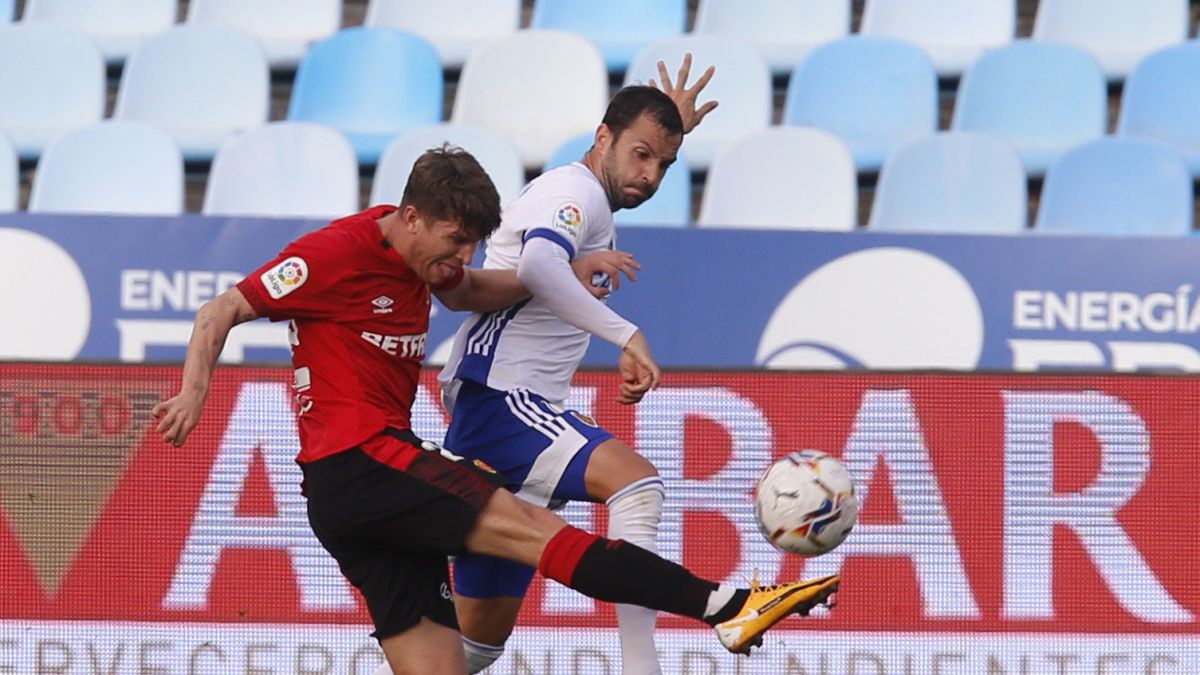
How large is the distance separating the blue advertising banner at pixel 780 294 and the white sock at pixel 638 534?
2448 mm

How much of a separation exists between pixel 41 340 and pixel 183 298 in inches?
23.1

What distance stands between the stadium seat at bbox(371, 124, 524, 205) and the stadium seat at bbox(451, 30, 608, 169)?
1.85 feet

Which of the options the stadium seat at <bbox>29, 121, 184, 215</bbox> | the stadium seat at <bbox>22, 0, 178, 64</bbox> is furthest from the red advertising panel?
the stadium seat at <bbox>22, 0, 178, 64</bbox>

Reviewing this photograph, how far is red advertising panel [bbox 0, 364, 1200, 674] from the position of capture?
5.17m

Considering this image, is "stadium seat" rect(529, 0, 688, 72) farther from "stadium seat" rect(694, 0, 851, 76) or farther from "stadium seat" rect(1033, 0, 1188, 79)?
"stadium seat" rect(1033, 0, 1188, 79)

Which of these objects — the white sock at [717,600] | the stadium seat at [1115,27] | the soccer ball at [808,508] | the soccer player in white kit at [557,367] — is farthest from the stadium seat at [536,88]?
the white sock at [717,600]

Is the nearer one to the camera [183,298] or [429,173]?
[429,173]

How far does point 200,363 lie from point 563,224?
937 mm

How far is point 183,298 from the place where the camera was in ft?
21.3

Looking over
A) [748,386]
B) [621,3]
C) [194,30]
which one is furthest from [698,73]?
[748,386]

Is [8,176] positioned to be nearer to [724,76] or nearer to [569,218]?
[724,76]

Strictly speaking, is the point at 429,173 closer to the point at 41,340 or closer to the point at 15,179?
the point at 41,340

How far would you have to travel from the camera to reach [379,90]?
27.3 ft

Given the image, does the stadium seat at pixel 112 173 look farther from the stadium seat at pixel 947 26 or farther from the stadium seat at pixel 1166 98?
the stadium seat at pixel 1166 98
